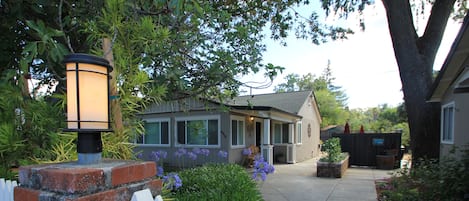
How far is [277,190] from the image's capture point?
23.5 ft

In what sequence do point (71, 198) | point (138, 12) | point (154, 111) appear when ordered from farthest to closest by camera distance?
point (154, 111), point (138, 12), point (71, 198)

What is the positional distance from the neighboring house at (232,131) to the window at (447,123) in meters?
5.15

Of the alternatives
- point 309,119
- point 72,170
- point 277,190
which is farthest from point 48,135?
point 309,119

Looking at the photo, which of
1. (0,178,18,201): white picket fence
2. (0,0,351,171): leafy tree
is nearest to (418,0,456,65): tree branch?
(0,0,351,171): leafy tree

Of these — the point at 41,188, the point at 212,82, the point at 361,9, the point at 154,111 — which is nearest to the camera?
the point at 41,188

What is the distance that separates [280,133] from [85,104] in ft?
47.9

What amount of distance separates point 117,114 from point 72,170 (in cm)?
57

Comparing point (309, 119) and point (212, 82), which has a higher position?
point (212, 82)

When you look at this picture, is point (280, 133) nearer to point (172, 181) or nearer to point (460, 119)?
point (460, 119)

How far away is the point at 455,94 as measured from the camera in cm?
699

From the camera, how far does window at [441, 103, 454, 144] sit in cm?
764

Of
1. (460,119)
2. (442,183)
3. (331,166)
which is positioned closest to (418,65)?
(460,119)

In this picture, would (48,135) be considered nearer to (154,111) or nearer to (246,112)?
(246,112)

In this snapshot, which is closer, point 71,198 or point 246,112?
point 71,198
